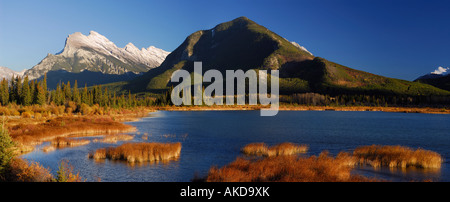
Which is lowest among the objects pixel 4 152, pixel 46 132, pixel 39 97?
pixel 46 132

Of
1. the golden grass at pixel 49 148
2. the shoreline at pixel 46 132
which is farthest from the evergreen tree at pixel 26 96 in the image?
the golden grass at pixel 49 148

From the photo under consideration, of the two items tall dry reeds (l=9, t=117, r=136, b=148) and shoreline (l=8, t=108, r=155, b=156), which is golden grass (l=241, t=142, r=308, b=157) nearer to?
shoreline (l=8, t=108, r=155, b=156)

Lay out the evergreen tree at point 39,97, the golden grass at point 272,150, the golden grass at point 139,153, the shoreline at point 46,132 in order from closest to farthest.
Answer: the golden grass at point 139,153, the golden grass at point 272,150, the shoreline at point 46,132, the evergreen tree at point 39,97

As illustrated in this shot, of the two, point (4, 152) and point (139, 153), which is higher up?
point (4, 152)

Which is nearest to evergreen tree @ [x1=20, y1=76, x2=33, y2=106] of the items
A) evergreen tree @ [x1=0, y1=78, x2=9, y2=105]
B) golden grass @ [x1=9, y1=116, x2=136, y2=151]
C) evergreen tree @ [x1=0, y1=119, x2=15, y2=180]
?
evergreen tree @ [x1=0, y1=78, x2=9, y2=105]

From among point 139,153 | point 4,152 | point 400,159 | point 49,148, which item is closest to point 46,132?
point 49,148

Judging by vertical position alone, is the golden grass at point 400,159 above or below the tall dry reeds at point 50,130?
below

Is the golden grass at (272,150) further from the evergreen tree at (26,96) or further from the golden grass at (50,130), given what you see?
the evergreen tree at (26,96)

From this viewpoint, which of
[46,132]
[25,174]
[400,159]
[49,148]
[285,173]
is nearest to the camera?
[25,174]

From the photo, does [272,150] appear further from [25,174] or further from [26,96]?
[26,96]

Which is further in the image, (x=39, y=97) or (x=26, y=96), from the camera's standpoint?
(x=39, y=97)
